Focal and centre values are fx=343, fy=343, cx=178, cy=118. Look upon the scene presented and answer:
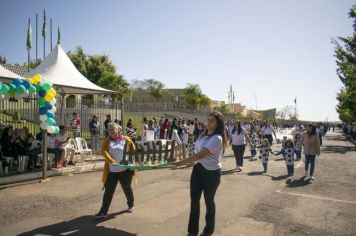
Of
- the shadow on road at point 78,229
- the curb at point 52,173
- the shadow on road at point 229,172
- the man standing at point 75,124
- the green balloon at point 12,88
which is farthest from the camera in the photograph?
the man standing at point 75,124

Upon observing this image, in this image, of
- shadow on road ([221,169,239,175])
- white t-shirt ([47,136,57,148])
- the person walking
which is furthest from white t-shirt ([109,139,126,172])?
the person walking

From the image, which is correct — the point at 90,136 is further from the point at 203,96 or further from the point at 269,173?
the point at 203,96

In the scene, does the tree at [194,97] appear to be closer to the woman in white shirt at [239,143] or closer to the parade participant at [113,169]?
the woman in white shirt at [239,143]

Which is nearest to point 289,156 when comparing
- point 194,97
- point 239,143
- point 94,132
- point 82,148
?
point 239,143

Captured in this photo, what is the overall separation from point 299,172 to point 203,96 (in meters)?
56.3

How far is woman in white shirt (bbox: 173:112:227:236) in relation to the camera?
5145 millimetres

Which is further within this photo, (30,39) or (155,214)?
(30,39)

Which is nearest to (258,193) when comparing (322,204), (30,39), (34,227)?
(322,204)

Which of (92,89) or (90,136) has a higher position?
(92,89)

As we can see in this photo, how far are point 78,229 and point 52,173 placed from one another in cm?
574

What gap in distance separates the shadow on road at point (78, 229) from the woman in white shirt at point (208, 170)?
1.24 meters

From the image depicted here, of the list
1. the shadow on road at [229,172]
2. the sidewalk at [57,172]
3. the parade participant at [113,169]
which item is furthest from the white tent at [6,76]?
the shadow on road at [229,172]

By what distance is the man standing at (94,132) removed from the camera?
15.1 meters

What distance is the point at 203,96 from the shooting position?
6844cm
